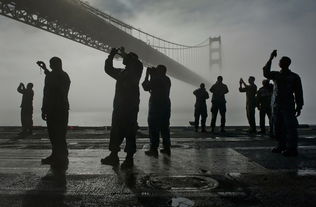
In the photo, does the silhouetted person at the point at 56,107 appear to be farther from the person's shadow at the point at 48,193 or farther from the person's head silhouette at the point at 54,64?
the person's shadow at the point at 48,193

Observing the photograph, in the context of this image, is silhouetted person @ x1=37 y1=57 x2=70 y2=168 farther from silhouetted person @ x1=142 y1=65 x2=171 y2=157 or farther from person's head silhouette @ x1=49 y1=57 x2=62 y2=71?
silhouetted person @ x1=142 y1=65 x2=171 y2=157

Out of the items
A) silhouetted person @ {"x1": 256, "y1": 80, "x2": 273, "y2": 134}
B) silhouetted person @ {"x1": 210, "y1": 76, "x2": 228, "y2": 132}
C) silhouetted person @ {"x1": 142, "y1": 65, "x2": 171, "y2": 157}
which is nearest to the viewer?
silhouetted person @ {"x1": 142, "y1": 65, "x2": 171, "y2": 157}

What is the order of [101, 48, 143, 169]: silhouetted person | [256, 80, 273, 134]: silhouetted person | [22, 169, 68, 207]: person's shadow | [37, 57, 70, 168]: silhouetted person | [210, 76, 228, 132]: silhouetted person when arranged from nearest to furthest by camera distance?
[22, 169, 68, 207]: person's shadow < [101, 48, 143, 169]: silhouetted person < [37, 57, 70, 168]: silhouetted person < [256, 80, 273, 134]: silhouetted person < [210, 76, 228, 132]: silhouetted person

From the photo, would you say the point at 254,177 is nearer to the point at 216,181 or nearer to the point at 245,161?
the point at 216,181

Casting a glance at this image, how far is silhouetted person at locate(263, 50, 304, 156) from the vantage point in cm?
569

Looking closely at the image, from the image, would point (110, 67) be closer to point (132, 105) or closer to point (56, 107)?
point (132, 105)

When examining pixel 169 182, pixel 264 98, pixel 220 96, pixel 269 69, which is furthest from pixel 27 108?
pixel 169 182

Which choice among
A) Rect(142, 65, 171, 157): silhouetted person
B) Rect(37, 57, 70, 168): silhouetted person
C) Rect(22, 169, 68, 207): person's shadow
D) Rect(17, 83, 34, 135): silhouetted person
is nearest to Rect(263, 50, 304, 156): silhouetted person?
Rect(142, 65, 171, 157): silhouetted person

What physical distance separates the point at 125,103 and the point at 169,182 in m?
1.68

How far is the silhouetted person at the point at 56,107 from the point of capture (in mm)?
5238

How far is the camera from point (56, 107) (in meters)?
Answer: 5.27

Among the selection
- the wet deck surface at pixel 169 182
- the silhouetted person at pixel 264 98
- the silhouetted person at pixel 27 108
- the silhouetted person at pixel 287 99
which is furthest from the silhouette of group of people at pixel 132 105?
the silhouetted person at pixel 27 108

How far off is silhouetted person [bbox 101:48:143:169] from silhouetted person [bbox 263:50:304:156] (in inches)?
96.1

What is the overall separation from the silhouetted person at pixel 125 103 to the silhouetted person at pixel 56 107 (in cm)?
82
